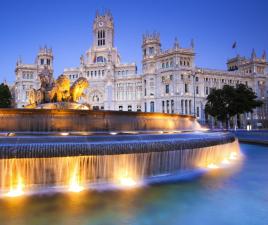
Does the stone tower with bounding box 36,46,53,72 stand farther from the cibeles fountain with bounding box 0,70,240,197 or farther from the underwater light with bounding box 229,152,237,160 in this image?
the underwater light with bounding box 229,152,237,160

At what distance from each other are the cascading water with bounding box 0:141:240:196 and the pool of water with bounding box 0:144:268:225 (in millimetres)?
911

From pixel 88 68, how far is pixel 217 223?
8727cm

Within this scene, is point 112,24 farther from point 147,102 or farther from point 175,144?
point 175,144

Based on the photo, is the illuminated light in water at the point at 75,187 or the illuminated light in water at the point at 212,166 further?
the illuminated light in water at the point at 212,166

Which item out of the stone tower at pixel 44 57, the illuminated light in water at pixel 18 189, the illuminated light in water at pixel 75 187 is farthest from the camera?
the stone tower at pixel 44 57

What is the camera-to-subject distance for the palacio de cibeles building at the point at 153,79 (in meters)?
75.7

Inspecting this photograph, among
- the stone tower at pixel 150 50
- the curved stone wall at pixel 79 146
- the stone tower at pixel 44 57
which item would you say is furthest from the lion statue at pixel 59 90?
the stone tower at pixel 44 57

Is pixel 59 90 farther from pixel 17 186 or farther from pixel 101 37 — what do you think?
pixel 101 37

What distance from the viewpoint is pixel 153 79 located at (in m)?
80.3

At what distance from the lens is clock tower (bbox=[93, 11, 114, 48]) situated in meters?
102

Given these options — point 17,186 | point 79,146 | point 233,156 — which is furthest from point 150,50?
point 17,186

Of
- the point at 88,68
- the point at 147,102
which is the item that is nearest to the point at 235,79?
the point at 147,102

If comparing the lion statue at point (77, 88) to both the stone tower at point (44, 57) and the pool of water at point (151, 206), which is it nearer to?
the pool of water at point (151, 206)

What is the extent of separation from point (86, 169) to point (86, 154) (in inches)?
30.9
